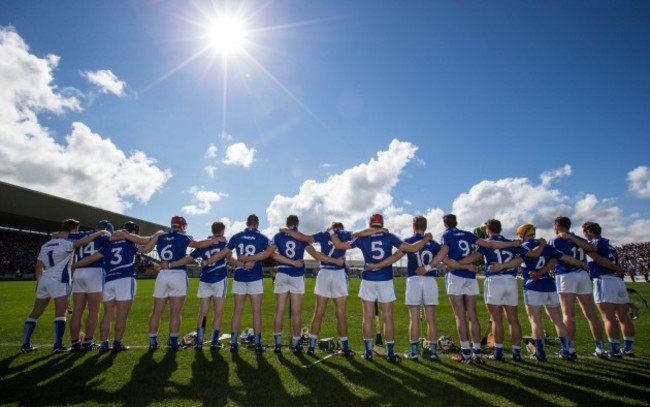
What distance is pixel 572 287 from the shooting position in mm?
7215

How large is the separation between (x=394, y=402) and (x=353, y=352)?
2.77 meters

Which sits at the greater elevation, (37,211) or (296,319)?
(37,211)

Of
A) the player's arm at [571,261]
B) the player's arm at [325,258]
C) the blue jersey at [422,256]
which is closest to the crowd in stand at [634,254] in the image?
the player's arm at [571,261]

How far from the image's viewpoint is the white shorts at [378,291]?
22.4 feet

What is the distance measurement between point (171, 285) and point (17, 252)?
58.1m

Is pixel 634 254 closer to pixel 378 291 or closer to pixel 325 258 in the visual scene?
pixel 378 291

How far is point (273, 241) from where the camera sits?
7719mm

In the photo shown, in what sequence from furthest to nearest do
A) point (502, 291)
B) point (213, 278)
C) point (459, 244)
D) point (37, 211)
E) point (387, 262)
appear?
point (37, 211) < point (213, 278) < point (459, 244) < point (387, 262) < point (502, 291)

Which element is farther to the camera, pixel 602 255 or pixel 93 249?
pixel 93 249

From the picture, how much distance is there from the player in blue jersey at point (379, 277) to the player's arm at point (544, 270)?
2.34 meters

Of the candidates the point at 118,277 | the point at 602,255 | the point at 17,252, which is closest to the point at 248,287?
the point at 118,277

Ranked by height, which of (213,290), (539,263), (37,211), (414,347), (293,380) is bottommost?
(293,380)

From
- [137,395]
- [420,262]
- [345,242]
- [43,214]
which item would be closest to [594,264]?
[420,262]

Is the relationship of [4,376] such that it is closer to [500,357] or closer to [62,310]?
[62,310]
